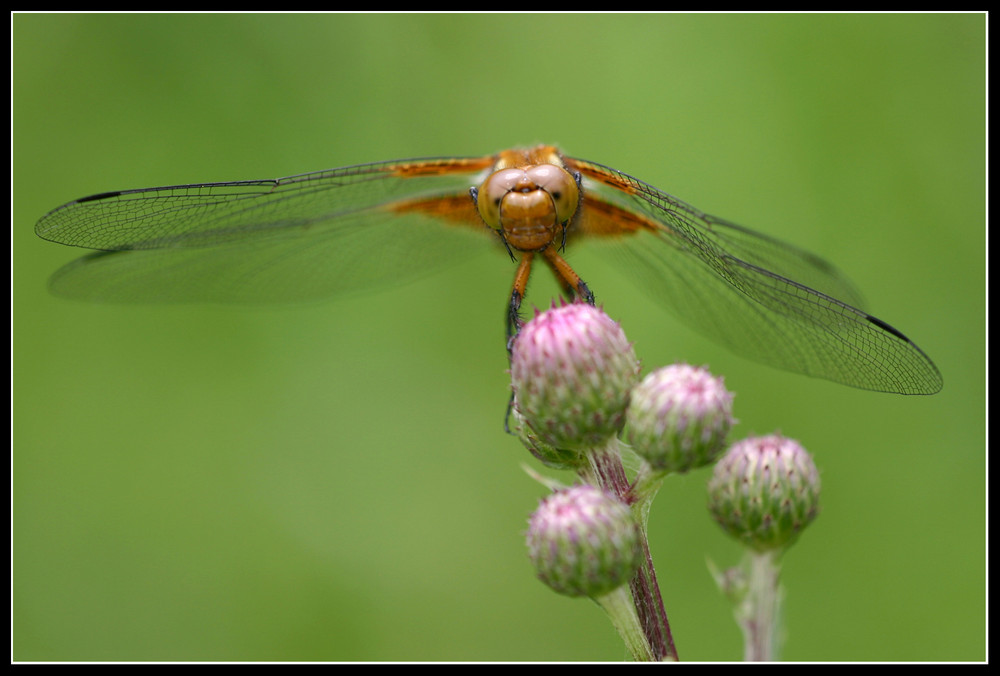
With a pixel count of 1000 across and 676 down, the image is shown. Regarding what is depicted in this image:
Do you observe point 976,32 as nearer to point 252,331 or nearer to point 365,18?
point 365,18

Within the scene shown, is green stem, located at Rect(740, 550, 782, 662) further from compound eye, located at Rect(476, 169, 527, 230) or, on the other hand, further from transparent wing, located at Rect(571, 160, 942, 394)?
compound eye, located at Rect(476, 169, 527, 230)

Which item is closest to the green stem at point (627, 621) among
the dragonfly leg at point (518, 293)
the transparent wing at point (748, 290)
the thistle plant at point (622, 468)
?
the thistle plant at point (622, 468)

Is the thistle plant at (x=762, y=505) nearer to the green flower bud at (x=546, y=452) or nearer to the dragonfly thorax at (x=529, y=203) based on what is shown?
the green flower bud at (x=546, y=452)

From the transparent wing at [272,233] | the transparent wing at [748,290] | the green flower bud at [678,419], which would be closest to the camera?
the green flower bud at [678,419]

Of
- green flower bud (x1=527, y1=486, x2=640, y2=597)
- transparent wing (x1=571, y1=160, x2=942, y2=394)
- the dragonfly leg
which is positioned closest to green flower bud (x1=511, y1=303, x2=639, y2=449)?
green flower bud (x1=527, y1=486, x2=640, y2=597)

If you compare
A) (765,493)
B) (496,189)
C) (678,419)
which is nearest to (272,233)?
(496,189)

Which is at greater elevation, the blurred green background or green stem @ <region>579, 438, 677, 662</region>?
the blurred green background
